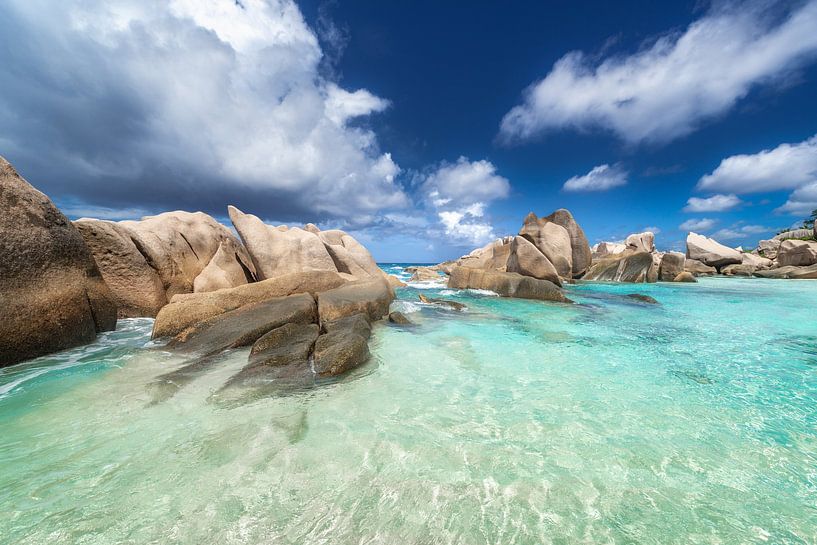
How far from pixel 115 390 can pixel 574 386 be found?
22.1ft

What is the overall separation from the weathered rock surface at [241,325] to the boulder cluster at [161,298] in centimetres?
2

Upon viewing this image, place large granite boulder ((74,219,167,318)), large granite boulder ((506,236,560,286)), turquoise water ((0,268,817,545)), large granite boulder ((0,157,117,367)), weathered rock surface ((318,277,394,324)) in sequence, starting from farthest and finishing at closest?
large granite boulder ((506,236,560,286)) → large granite boulder ((74,219,167,318)) → weathered rock surface ((318,277,394,324)) → large granite boulder ((0,157,117,367)) → turquoise water ((0,268,817,545))

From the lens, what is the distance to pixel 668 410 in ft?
13.6

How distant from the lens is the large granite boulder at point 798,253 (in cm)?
3189

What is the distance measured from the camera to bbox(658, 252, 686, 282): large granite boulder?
2761 cm

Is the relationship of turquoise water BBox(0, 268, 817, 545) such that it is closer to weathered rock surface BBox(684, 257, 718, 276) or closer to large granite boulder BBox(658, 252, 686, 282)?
large granite boulder BBox(658, 252, 686, 282)

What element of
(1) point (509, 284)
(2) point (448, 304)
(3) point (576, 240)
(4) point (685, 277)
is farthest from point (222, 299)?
(4) point (685, 277)

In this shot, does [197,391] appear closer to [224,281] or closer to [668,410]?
[668,410]

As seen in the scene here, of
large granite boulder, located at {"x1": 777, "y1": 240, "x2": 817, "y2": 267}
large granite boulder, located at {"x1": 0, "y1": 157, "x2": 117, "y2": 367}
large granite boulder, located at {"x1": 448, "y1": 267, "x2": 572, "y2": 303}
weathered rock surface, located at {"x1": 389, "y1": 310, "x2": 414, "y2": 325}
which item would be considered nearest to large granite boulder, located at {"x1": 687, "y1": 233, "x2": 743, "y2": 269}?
large granite boulder, located at {"x1": 777, "y1": 240, "x2": 817, "y2": 267}

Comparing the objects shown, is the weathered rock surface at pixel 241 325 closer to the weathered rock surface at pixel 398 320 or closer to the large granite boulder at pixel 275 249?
the weathered rock surface at pixel 398 320

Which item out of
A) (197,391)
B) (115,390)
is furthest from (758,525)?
(115,390)

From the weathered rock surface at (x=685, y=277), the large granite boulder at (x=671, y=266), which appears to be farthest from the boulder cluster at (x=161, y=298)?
the large granite boulder at (x=671, y=266)

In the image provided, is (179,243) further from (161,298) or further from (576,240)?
(576,240)

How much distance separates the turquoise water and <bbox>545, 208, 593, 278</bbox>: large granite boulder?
22578mm
